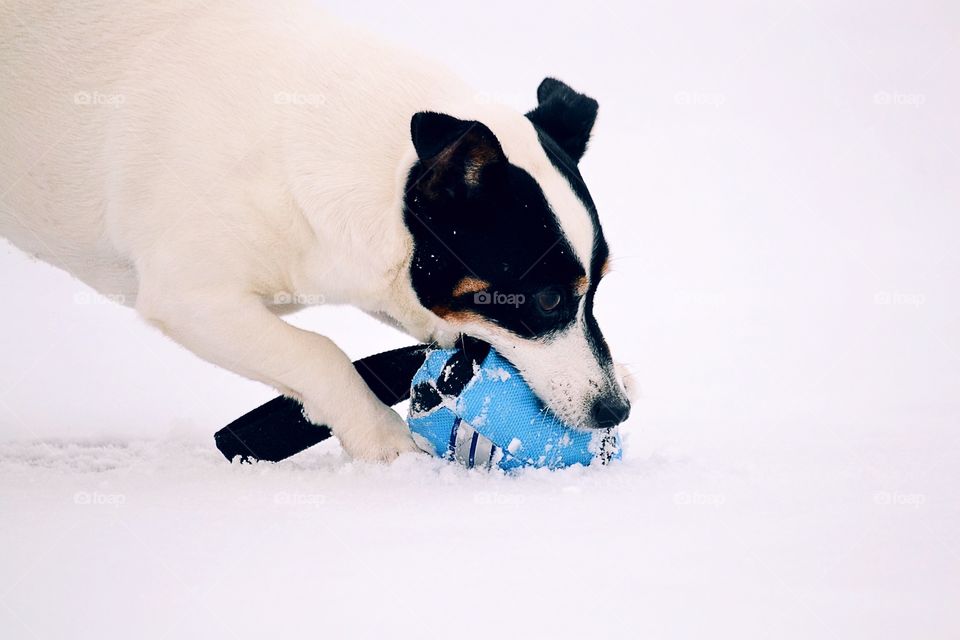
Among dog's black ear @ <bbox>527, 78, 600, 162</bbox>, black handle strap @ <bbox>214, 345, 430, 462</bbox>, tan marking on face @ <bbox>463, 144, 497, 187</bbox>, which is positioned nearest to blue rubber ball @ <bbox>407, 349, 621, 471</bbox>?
black handle strap @ <bbox>214, 345, 430, 462</bbox>

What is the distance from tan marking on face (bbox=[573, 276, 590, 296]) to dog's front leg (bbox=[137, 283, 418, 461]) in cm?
87

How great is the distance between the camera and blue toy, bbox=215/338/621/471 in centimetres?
314

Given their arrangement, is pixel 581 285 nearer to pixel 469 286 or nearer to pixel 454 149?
pixel 469 286

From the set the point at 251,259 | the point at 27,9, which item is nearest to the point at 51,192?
the point at 27,9

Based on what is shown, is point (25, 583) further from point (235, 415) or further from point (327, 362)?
point (235, 415)

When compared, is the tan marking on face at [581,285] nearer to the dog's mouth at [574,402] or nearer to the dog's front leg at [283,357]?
the dog's mouth at [574,402]

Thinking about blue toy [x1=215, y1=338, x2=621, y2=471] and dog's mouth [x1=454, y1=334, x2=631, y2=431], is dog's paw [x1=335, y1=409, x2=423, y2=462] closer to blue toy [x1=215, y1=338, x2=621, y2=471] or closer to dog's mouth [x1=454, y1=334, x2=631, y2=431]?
blue toy [x1=215, y1=338, x2=621, y2=471]

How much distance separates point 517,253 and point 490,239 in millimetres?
A: 104

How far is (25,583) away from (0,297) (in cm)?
507

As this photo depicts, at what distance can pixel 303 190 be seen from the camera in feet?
10.6

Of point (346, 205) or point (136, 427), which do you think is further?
point (136, 427)

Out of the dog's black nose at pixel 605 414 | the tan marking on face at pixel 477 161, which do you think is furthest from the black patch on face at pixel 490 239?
the dog's black nose at pixel 605 414

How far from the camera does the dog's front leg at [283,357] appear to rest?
132 inches

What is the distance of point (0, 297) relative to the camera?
21.6 feet
